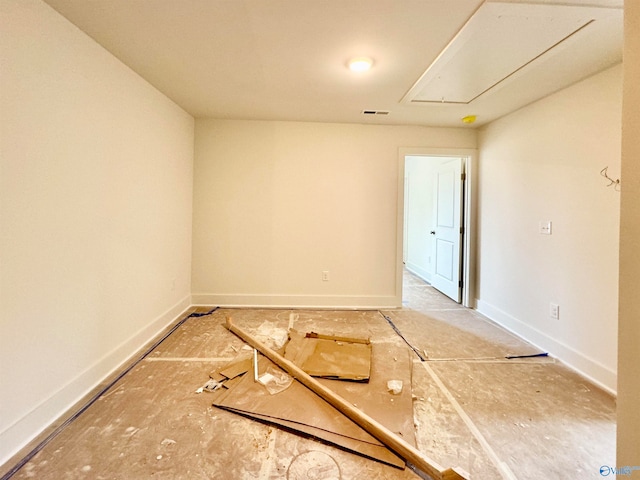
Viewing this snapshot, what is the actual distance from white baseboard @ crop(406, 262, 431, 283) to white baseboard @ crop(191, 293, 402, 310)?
1.82 metres

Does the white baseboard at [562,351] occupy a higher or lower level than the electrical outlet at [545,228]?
lower

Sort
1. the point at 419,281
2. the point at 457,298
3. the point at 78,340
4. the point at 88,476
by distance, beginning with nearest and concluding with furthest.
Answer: the point at 88,476 < the point at 78,340 < the point at 457,298 < the point at 419,281

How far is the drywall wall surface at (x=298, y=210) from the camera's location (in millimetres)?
3475

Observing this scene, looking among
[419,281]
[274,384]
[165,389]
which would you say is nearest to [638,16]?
[274,384]

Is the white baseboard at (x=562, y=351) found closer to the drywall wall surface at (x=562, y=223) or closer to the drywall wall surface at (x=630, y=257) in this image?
the drywall wall surface at (x=562, y=223)

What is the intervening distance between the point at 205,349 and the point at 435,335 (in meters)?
2.16

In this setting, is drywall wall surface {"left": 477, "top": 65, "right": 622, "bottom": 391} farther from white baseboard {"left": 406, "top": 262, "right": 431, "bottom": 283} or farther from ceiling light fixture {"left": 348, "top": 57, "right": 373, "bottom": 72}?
white baseboard {"left": 406, "top": 262, "right": 431, "bottom": 283}

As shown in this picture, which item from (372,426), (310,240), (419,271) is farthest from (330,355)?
(419,271)

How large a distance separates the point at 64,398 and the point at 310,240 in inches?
99.3

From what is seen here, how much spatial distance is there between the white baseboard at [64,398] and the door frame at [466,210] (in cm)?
282

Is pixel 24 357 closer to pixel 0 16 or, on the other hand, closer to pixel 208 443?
pixel 208 443

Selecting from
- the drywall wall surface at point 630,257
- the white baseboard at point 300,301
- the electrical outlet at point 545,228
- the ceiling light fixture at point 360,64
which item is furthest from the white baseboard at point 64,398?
the electrical outlet at point 545,228

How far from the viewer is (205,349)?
2.43m

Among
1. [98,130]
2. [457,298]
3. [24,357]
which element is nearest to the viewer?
[24,357]
